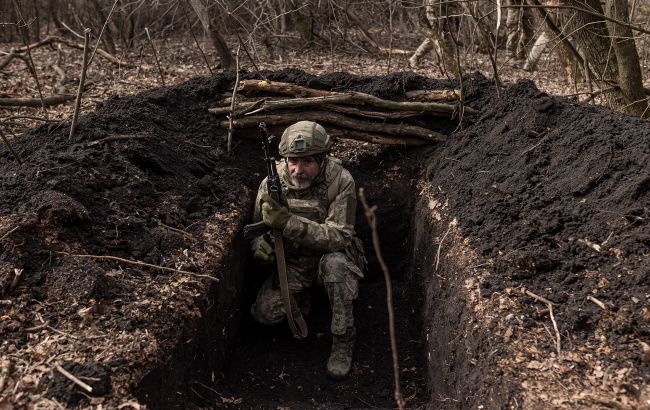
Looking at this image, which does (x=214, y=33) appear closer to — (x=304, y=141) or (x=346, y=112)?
(x=346, y=112)

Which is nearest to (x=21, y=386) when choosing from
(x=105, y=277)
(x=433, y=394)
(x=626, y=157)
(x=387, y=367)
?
(x=105, y=277)

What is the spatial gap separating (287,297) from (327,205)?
0.90 metres

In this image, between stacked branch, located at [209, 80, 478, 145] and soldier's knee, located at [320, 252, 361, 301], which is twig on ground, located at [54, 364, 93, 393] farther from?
stacked branch, located at [209, 80, 478, 145]

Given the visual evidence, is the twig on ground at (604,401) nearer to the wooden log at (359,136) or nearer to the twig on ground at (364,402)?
the twig on ground at (364,402)

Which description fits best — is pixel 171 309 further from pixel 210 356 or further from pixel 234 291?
pixel 234 291

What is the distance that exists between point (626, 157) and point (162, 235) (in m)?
3.39

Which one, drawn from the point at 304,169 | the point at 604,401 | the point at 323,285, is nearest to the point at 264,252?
the point at 323,285

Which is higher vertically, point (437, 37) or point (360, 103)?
point (437, 37)

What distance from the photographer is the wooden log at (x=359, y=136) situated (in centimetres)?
651

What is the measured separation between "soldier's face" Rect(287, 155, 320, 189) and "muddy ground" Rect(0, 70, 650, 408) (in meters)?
0.64

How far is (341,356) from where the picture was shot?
5379mm

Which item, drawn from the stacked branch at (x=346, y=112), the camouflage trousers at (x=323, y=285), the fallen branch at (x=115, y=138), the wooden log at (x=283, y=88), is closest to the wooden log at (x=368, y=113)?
the stacked branch at (x=346, y=112)

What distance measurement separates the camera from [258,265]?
6164mm

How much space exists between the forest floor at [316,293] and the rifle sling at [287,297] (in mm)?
328
